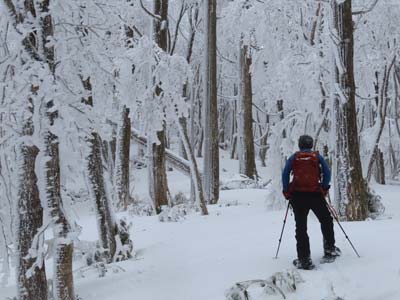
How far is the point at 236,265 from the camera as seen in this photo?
6438mm

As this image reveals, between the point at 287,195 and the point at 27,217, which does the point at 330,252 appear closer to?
the point at 287,195

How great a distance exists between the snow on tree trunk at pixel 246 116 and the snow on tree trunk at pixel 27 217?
14327mm

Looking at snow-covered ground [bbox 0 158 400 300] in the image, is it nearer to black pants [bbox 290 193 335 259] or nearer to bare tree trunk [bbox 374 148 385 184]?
black pants [bbox 290 193 335 259]

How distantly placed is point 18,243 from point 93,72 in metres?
2.10

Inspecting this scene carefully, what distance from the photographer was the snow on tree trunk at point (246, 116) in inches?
744

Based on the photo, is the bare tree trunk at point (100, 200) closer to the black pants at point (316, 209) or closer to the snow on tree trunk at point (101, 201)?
the snow on tree trunk at point (101, 201)

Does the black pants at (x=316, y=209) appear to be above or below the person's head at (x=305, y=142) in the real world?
below

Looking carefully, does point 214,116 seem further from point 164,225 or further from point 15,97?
point 15,97

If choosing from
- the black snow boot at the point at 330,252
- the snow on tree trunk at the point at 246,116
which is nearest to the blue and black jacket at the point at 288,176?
the black snow boot at the point at 330,252

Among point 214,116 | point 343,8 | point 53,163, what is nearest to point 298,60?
point 214,116

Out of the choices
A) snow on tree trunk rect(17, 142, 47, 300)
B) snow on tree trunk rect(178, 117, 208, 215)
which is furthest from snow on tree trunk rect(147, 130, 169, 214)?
snow on tree trunk rect(17, 142, 47, 300)

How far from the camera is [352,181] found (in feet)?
28.1

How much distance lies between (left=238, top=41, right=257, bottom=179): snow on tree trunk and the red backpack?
12.9 metres

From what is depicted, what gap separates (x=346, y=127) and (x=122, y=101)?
15.7 feet
